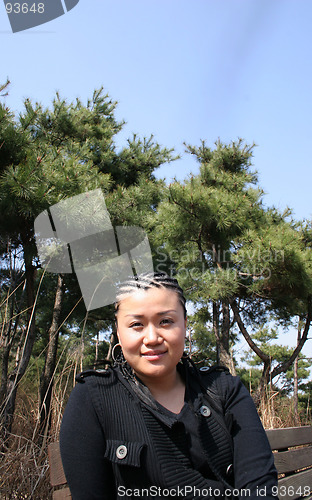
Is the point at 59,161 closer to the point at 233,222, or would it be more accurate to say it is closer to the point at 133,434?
the point at 233,222

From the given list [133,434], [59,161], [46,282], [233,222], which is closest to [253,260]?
[233,222]

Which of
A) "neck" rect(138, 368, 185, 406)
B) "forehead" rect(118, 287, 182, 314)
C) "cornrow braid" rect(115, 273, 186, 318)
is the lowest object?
"neck" rect(138, 368, 185, 406)

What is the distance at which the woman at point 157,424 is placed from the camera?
720 millimetres

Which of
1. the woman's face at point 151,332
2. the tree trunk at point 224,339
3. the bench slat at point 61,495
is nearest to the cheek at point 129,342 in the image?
the woman's face at point 151,332

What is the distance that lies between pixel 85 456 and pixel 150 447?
4.6 inches

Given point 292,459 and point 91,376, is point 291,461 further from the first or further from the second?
point 91,376

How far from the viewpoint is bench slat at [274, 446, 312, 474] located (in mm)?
1516

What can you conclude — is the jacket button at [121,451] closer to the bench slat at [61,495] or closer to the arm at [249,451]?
the arm at [249,451]

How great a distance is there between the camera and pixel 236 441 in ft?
2.59

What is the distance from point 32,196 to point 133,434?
2709 millimetres

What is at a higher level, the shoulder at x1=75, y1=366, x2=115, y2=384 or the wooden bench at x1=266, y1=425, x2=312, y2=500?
the shoulder at x1=75, y1=366, x2=115, y2=384

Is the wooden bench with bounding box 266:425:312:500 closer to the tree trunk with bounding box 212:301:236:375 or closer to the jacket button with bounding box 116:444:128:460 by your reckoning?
the jacket button with bounding box 116:444:128:460

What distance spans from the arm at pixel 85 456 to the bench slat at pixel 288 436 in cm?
94

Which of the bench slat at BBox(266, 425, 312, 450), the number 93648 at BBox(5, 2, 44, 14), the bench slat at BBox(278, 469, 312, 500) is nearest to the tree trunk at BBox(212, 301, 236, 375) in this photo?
the bench slat at BBox(266, 425, 312, 450)
